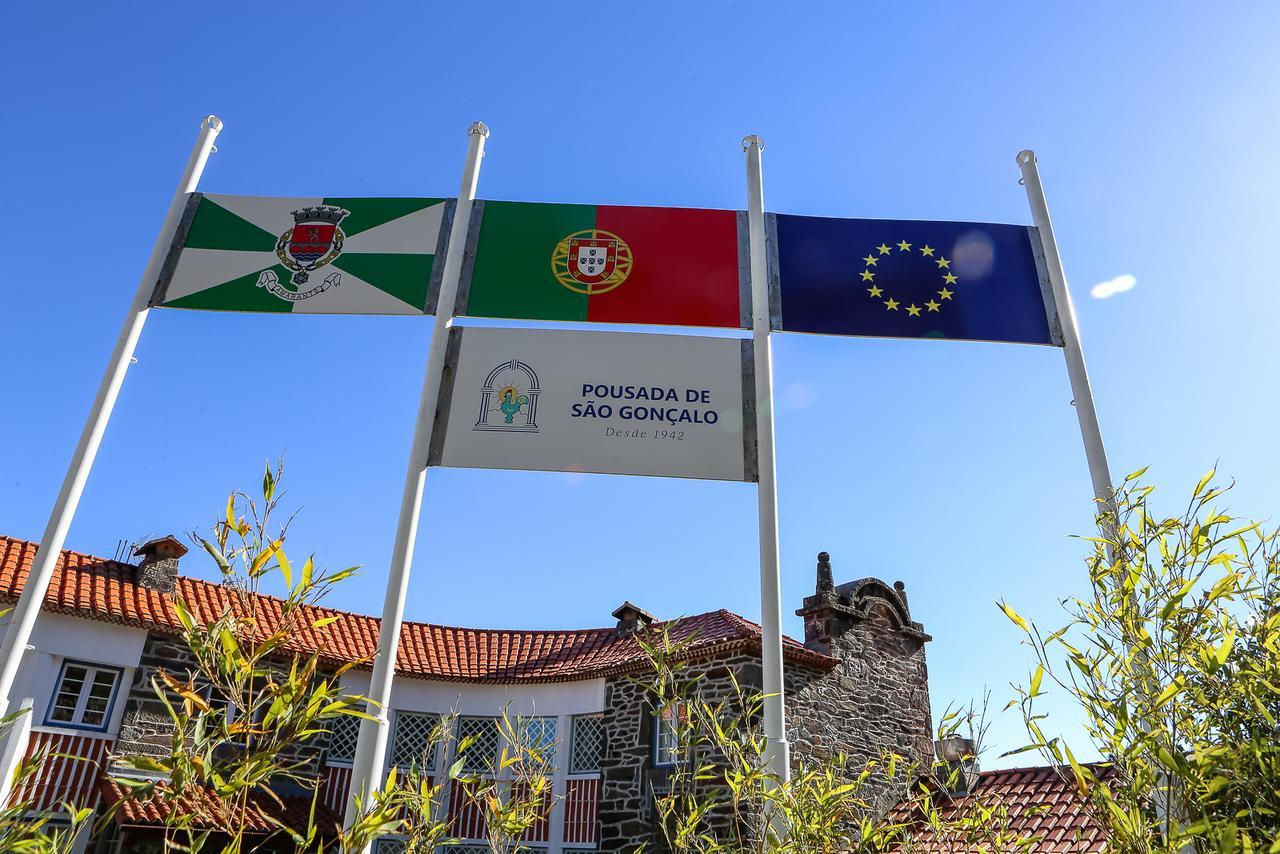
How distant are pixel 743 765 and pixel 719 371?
2.75 meters

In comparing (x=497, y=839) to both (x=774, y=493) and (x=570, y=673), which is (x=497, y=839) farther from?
(x=570, y=673)

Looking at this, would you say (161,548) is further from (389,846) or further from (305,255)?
(305,255)

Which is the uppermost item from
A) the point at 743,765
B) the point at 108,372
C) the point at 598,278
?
the point at 598,278

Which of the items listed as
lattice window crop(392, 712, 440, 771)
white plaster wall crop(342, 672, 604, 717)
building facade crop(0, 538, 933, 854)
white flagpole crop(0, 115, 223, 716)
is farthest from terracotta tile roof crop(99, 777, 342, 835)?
white flagpole crop(0, 115, 223, 716)

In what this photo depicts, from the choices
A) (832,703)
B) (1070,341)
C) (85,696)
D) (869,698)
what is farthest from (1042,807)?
(85,696)

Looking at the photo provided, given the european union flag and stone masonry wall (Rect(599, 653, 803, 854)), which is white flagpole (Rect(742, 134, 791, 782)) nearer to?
the european union flag

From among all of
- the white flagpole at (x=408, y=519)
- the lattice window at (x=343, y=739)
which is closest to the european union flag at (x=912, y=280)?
the white flagpole at (x=408, y=519)

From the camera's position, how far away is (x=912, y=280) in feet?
21.2

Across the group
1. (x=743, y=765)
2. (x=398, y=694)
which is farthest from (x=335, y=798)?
(x=743, y=765)

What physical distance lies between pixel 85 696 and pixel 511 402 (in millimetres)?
9598

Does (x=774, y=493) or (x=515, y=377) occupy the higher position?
(x=515, y=377)

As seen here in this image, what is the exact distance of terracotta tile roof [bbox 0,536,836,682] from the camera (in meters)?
11.8

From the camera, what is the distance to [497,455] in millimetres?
5523

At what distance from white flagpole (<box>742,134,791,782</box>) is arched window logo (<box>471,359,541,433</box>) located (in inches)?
59.3
